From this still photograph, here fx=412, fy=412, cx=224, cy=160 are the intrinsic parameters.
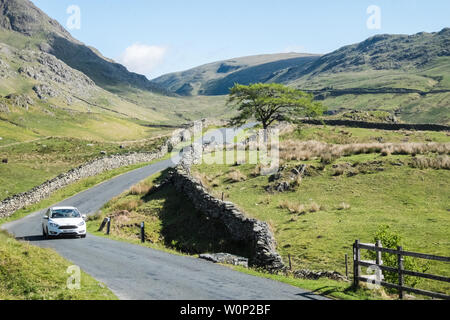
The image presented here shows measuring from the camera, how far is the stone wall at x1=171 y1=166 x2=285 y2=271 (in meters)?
19.6

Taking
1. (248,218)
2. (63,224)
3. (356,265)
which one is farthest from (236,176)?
(356,265)

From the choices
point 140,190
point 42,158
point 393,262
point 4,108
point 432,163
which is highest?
point 4,108

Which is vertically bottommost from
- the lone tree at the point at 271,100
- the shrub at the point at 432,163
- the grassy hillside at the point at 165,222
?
the grassy hillside at the point at 165,222

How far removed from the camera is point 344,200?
104 feet

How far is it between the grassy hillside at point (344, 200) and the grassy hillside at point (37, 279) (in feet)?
38.3

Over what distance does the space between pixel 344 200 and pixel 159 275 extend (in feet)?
66.4

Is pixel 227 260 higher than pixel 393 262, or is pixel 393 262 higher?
pixel 393 262

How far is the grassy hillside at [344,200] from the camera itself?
22.9 meters

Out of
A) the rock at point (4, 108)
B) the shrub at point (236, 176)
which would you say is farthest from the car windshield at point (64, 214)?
the rock at point (4, 108)

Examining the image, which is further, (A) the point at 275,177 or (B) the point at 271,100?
(B) the point at 271,100

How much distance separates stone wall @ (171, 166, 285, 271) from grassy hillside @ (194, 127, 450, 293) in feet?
7.52

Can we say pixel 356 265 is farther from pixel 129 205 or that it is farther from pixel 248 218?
pixel 129 205

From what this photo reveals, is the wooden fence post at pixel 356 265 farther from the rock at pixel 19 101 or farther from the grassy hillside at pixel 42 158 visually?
the rock at pixel 19 101
